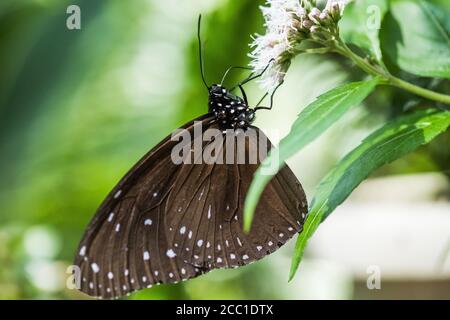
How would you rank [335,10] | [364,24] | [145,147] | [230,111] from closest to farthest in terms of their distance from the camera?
[335,10], [364,24], [230,111], [145,147]

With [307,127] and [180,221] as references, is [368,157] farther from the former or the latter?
[180,221]

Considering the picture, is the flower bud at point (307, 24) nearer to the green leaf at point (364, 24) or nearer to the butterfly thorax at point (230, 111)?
the green leaf at point (364, 24)

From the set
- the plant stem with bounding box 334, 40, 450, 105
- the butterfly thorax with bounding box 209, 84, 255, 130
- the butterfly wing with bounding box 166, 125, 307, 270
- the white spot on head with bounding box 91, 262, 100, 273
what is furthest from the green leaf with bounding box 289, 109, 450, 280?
the white spot on head with bounding box 91, 262, 100, 273

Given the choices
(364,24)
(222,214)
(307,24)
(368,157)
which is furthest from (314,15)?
(222,214)

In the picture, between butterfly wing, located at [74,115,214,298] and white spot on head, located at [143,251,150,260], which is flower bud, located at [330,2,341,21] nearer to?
butterfly wing, located at [74,115,214,298]

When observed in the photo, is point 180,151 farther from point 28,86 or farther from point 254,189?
point 28,86

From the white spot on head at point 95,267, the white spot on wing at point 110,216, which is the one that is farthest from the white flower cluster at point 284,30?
the white spot on head at point 95,267
